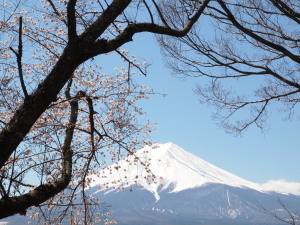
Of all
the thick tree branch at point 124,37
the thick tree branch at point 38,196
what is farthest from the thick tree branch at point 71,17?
the thick tree branch at point 38,196

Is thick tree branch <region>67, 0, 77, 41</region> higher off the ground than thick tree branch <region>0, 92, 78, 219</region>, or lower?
higher

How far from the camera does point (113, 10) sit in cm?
260

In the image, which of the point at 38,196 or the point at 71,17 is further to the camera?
the point at 38,196

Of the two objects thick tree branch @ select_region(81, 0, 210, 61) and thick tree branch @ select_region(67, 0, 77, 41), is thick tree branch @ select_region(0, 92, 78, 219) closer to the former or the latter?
thick tree branch @ select_region(81, 0, 210, 61)

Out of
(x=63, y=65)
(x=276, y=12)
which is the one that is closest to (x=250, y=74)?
(x=276, y=12)

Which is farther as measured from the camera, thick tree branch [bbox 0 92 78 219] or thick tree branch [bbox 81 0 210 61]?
thick tree branch [bbox 0 92 78 219]

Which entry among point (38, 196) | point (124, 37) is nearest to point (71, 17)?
point (124, 37)

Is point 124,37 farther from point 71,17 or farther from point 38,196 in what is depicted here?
point 38,196

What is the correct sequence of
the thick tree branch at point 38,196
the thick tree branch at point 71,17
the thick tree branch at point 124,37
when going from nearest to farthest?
the thick tree branch at point 71,17
the thick tree branch at point 124,37
the thick tree branch at point 38,196

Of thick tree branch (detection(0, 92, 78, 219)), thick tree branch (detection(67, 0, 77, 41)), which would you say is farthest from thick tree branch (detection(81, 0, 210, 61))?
thick tree branch (detection(0, 92, 78, 219))

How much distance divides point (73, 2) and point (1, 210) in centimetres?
171

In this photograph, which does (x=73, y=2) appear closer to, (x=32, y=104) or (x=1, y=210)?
(x=32, y=104)

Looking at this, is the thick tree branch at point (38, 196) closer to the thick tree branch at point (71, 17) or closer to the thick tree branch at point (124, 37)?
the thick tree branch at point (124, 37)

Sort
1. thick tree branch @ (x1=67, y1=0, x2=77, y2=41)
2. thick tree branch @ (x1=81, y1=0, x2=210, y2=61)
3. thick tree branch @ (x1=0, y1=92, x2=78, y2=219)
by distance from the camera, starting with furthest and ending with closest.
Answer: thick tree branch @ (x1=0, y1=92, x2=78, y2=219)
thick tree branch @ (x1=81, y1=0, x2=210, y2=61)
thick tree branch @ (x1=67, y1=0, x2=77, y2=41)
